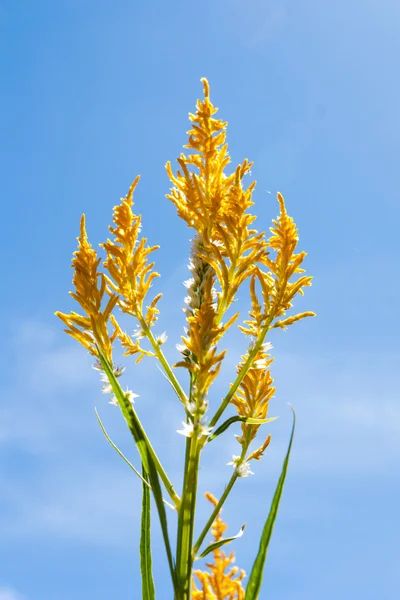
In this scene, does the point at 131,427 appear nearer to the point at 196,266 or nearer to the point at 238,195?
the point at 196,266

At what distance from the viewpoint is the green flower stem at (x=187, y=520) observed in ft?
8.93

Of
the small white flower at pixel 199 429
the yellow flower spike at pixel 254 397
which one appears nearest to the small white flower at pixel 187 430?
the small white flower at pixel 199 429

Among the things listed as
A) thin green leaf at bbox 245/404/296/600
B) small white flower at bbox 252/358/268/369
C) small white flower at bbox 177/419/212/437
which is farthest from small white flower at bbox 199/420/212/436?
small white flower at bbox 252/358/268/369

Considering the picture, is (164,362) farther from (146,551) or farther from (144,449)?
(146,551)

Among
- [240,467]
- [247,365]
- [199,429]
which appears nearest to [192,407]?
[199,429]

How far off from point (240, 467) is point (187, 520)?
546 mm

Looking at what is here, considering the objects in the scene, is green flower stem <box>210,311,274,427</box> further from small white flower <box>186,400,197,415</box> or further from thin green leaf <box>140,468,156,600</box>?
thin green leaf <box>140,468,156,600</box>

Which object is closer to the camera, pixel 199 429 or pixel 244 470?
pixel 199 429

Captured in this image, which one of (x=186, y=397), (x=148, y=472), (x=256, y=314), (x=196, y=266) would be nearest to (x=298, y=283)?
(x=256, y=314)

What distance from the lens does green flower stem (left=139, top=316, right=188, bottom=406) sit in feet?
9.89

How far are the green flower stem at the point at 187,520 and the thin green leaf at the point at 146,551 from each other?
0.21m

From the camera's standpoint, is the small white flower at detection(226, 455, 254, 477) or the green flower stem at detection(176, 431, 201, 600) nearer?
the green flower stem at detection(176, 431, 201, 600)

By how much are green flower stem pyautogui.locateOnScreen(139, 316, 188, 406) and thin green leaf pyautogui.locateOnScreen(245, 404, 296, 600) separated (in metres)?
0.59

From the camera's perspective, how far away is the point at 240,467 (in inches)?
127
